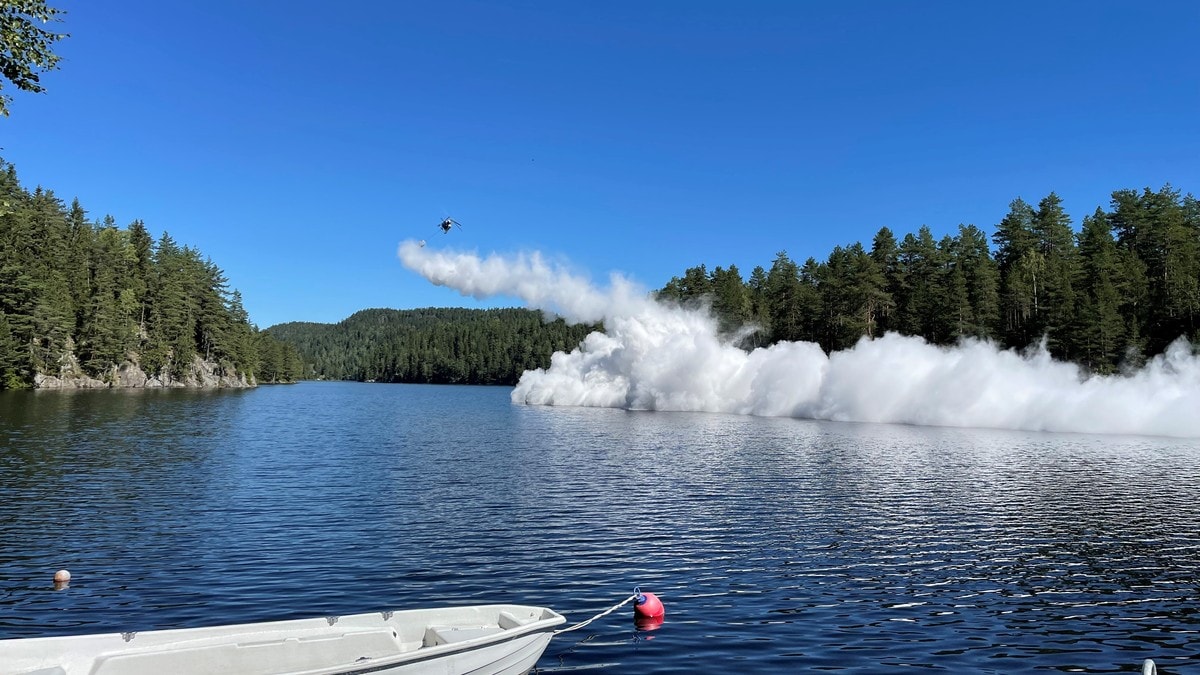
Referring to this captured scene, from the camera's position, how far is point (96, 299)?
110 m

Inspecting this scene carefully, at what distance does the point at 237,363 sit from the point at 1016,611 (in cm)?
16715

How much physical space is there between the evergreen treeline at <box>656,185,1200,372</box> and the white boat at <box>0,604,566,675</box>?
8425cm

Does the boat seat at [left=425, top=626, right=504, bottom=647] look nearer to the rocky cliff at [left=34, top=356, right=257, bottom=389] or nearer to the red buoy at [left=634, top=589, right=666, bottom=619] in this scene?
the red buoy at [left=634, top=589, right=666, bottom=619]

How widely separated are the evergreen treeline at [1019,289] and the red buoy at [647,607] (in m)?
80.4

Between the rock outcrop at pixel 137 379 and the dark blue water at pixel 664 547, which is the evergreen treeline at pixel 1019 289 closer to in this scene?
the dark blue water at pixel 664 547

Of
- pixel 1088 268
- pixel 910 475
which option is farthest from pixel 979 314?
pixel 910 475

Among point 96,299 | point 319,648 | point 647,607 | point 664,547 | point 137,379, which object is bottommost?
point 664,547

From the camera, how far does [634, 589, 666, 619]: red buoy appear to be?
50.1 feet

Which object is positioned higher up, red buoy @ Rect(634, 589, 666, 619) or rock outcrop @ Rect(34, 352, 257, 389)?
rock outcrop @ Rect(34, 352, 257, 389)

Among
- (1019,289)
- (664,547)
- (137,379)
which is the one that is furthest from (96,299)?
(1019,289)

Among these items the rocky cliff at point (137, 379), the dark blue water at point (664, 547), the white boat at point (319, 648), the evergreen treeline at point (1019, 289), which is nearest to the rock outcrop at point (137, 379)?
the rocky cliff at point (137, 379)

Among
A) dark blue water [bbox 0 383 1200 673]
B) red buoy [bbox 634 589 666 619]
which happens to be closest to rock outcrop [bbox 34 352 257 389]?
dark blue water [bbox 0 383 1200 673]

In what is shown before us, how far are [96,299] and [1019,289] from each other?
130m

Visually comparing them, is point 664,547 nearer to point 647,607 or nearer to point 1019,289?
→ point 647,607
